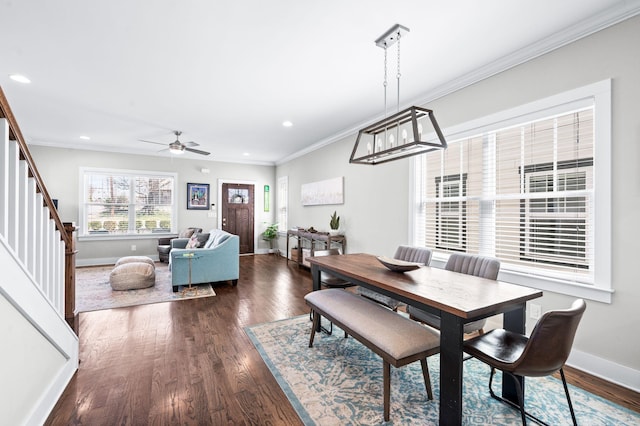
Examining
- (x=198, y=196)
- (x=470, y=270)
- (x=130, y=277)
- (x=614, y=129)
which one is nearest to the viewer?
(x=614, y=129)

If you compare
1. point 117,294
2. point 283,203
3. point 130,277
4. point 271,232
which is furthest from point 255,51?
point 271,232

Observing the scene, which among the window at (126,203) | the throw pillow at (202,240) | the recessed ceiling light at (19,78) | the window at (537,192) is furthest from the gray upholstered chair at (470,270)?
the window at (126,203)

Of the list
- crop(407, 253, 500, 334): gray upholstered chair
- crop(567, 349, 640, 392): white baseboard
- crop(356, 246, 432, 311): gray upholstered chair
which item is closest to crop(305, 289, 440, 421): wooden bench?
crop(407, 253, 500, 334): gray upholstered chair

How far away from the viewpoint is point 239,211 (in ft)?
25.9

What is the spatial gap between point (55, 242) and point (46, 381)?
→ 96cm

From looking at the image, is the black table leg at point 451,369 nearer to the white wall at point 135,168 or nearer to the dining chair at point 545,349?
the dining chair at point 545,349

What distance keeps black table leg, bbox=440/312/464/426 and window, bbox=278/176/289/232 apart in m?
6.33

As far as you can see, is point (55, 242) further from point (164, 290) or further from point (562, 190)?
point (562, 190)

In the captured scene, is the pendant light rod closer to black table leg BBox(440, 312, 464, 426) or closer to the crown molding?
the crown molding

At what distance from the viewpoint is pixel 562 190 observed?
7.99 feet

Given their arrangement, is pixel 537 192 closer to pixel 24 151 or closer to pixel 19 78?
pixel 24 151

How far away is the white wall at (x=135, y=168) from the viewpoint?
6.06 meters

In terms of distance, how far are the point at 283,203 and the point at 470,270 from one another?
5981mm

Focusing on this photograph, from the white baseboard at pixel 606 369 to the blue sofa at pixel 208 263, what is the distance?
422cm
